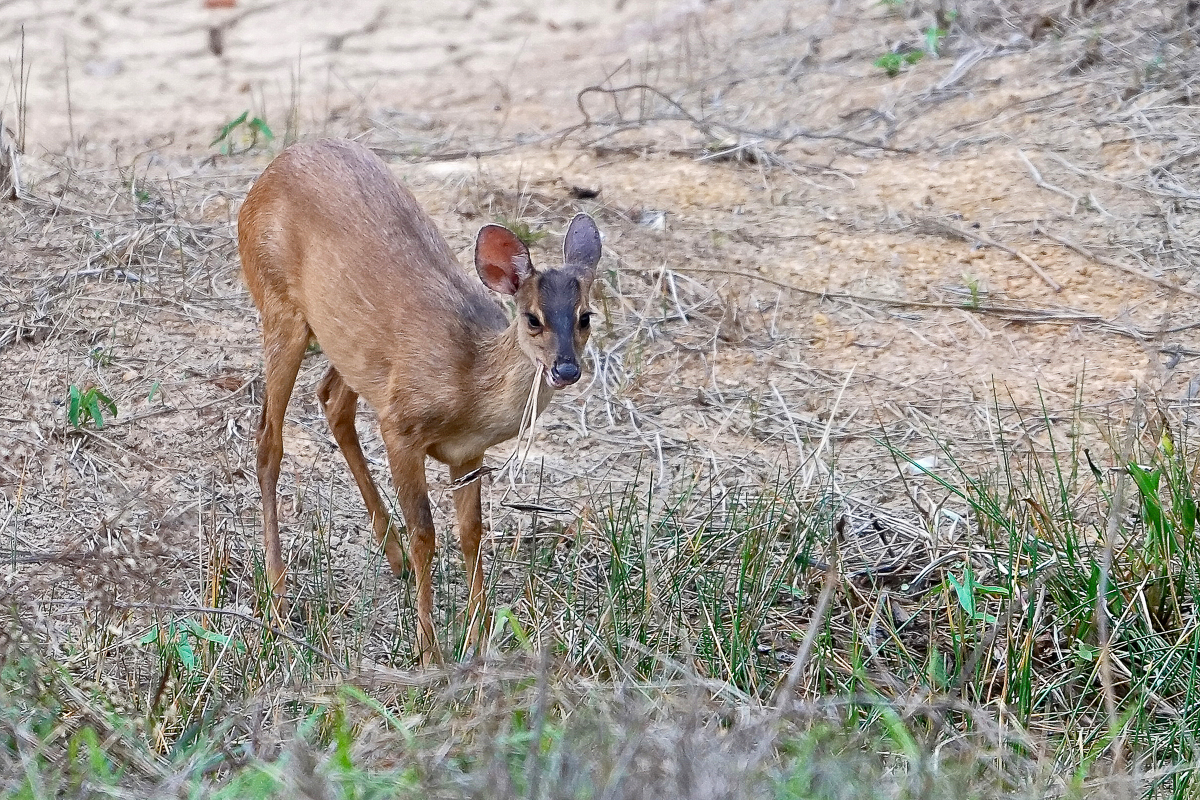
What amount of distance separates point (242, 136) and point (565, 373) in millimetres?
4603

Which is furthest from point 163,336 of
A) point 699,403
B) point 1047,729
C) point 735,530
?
point 1047,729

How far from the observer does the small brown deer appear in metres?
4.02

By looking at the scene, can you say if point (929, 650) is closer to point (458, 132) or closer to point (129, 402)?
point (129, 402)


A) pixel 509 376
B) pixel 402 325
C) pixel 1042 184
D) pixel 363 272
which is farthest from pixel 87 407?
pixel 1042 184

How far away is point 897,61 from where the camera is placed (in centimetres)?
791

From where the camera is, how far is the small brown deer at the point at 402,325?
4.02 meters

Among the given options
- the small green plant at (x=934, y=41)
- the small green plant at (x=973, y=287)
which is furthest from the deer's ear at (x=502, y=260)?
the small green plant at (x=934, y=41)

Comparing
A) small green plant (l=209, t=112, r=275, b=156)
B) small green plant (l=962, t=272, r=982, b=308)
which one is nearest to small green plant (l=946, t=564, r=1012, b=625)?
small green plant (l=962, t=272, r=982, b=308)

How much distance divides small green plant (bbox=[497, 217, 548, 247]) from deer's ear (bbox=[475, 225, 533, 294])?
1927 mm

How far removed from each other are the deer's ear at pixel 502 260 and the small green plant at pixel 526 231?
6.32ft

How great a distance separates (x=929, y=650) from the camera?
3742 millimetres

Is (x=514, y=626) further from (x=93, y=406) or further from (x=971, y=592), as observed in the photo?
(x=93, y=406)

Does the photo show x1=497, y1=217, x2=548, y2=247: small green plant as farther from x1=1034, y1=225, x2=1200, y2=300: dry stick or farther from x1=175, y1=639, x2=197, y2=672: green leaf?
x1=175, y1=639, x2=197, y2=672: green leaf

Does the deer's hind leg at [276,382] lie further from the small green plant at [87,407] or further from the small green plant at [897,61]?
the small green plant at [897,61]
